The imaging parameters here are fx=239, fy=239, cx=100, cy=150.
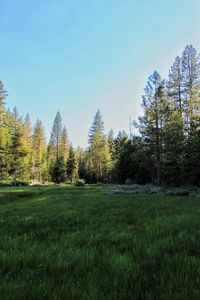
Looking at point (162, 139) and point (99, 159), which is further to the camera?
point (99, 159)

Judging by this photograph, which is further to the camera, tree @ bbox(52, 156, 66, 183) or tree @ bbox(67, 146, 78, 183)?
tree @ bbox(67, 146, 78, 183)

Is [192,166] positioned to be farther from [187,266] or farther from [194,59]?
[187,266]

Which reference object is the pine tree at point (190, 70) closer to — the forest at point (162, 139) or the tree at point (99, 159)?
the forest at point (162, 139)

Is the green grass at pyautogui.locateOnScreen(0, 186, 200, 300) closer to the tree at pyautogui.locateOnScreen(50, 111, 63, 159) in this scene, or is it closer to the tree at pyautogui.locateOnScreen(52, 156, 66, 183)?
the tree at pyautogui.locateOnScreen(52, 156, 66, 183)

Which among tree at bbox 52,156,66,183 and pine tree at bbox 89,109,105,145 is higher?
pine tree at bbox 89,109,105,145

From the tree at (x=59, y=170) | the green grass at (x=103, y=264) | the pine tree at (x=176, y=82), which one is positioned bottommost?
the green grass at (x=103, y=264)

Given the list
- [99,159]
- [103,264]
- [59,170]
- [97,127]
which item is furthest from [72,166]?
[103,264]

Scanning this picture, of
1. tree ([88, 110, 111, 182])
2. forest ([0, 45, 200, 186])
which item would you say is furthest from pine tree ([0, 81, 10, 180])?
tree ([88, 110, 111, 182])

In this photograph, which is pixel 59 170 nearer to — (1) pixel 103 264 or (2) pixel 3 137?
(2) pixel 3 137

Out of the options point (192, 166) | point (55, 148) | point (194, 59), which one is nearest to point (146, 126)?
point (192, 166)

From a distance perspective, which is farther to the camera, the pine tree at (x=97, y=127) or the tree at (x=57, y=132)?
the tree at (x=57, y=132)

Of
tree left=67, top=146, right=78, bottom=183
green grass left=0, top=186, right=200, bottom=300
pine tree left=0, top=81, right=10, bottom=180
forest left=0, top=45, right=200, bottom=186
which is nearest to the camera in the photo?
green grass left=0, top=186, right=200, bottom=300

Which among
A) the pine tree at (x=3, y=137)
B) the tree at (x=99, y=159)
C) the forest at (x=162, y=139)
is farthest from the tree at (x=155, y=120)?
the tree at (x=99, y=159)

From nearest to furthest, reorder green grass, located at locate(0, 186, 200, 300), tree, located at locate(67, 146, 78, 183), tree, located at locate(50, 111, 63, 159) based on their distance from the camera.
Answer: green grass, located at locate(0, 186, 200, 300), tree, located at locate(67, 146, 78, 183), tree, located at locate(50, 111, 63, 159)
